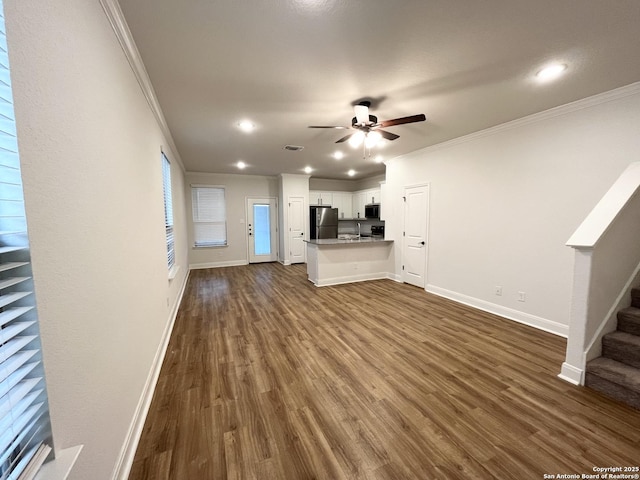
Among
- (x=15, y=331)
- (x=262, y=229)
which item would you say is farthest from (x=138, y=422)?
(x=262, y=229)

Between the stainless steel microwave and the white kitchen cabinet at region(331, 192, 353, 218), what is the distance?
82 centimetres

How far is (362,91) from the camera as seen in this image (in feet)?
8.38

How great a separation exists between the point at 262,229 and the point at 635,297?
7192 mm

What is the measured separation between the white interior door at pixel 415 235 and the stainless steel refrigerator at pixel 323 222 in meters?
2.69

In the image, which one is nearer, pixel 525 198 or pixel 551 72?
pixel 551 72

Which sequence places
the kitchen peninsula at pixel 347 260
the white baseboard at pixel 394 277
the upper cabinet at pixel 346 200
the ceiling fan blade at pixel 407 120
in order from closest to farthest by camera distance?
the ceiling fan blade at pixel 407 120 < the kitchen peninsula at pixel 347 260 < the white baseboard at pixel 394 277 < the upper cabinet at pixel 346 200

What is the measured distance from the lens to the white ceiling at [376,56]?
62.2 inches

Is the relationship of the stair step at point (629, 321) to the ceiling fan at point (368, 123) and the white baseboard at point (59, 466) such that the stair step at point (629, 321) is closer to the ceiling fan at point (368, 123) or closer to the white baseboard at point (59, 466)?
the ceiling fan at point (368, 123)

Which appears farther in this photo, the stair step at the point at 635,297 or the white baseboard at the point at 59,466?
the stair step at the point at 635,297

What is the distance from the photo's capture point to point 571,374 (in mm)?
2162

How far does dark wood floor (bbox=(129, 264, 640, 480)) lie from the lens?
146 centimetres

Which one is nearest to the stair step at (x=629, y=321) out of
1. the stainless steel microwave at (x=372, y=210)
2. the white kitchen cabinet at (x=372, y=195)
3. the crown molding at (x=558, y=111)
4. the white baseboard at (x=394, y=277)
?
the crown molding at (x=558, y=111)

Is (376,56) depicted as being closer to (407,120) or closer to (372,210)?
(407,120)

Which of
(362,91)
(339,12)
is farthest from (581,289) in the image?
(339,12)
